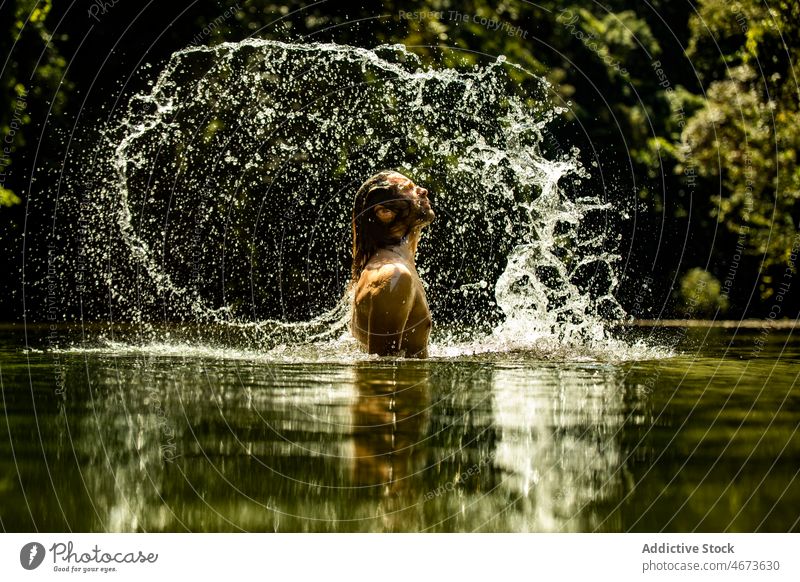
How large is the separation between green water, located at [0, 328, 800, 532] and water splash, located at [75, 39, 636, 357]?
11.8m

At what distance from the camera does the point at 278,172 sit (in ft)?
66.4

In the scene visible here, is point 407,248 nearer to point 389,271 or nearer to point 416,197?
point 416,197

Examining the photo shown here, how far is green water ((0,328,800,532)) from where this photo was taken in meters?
3.71

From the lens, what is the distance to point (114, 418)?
18.3 ft

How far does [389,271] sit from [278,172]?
12.3m

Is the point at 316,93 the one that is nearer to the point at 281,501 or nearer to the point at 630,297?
the point at 630,297

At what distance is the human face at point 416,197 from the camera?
8.79m

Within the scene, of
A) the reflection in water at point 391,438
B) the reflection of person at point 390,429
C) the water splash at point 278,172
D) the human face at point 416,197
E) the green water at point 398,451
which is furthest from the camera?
the water splash at point 278,172

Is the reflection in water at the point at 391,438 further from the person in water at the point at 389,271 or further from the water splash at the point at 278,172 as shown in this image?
the water splash at the point at 278,172

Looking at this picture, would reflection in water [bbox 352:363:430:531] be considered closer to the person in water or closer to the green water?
the green water

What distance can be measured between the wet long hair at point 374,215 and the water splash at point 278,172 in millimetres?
10066

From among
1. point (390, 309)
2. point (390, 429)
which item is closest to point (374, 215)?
point (390, 309)

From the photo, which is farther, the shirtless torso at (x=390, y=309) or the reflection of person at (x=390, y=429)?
the shirtless torso at (x=390, y=309)

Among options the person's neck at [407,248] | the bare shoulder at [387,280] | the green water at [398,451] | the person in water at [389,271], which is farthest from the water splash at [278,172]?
the green water at [398,451]
